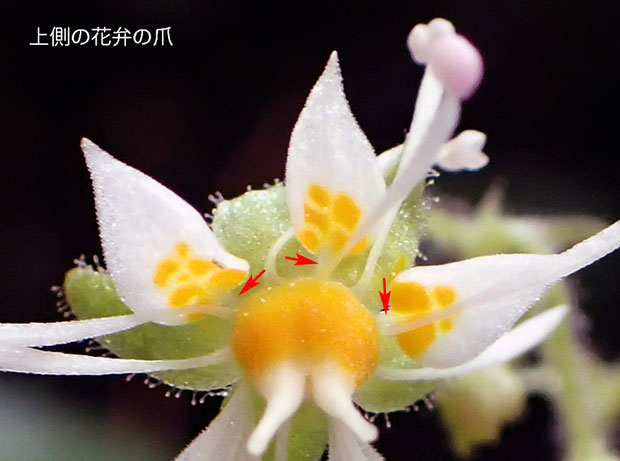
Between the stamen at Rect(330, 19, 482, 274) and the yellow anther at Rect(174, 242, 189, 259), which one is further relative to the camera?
the yellow anther at Rect(174, 242, 189, 259)

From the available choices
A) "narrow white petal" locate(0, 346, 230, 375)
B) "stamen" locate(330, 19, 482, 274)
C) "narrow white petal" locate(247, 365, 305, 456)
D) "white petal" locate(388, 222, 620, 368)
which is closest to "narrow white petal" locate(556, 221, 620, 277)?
"white petal" locate(388, 222, 620, 368)

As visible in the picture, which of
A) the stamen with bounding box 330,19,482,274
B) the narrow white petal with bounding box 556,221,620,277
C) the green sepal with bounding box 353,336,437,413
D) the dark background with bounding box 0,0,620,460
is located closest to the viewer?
the stamen with bounding box 330,19,482,274

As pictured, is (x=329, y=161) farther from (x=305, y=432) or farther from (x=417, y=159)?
(x=305, y=432)

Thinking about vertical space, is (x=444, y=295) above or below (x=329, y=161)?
below

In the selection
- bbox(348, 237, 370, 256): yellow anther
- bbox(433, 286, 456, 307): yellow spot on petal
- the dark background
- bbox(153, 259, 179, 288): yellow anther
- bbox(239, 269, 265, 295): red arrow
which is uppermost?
the dark background

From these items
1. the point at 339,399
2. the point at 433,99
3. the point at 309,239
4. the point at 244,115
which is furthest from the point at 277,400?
the point at 244,115

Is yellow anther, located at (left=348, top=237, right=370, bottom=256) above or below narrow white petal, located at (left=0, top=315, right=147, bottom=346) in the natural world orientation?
above

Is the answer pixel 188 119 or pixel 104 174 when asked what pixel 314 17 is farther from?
pixel 104 174

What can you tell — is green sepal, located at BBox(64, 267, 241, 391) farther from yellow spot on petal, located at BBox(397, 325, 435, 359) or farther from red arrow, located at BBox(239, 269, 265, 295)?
yellow spot on petal, located at BBox(397, 325, 435, 359)
